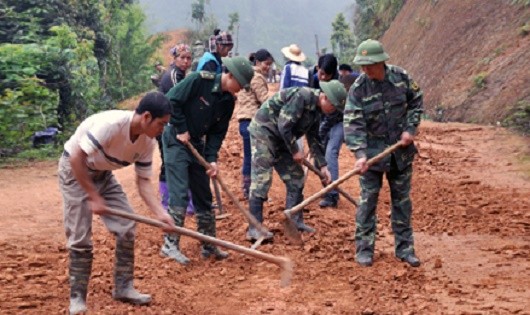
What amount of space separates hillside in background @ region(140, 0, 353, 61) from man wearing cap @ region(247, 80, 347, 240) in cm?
13198

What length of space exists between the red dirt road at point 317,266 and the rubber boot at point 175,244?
0.08 meters

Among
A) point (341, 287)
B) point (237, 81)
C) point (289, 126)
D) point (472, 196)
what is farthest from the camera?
point (472, 196)

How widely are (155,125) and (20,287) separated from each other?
198 centimetres

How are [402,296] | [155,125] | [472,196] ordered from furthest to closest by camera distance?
[472,196] → [402,296] → [155,125]

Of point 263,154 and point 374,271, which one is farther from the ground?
point 263,154

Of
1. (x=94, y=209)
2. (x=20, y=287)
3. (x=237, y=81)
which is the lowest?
(x=20, y=287)

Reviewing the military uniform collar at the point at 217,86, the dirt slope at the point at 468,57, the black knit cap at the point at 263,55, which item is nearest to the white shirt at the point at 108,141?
the military uniform collar at the point at 217,86

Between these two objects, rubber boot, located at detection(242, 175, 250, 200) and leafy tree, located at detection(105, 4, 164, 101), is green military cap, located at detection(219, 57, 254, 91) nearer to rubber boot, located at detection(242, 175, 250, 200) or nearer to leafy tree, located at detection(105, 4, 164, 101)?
rubber boot, located at detection(242, 175, 250, 200)

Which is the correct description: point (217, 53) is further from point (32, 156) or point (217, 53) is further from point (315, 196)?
point (32, 156)

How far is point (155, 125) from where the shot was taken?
4.14 meters

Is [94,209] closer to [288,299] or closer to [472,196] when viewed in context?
[288,299]

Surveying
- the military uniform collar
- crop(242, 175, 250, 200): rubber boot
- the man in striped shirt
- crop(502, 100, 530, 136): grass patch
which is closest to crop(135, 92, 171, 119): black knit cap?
the man in striped shirt

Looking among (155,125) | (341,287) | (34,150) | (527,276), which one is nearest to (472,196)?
Result: (527,276)

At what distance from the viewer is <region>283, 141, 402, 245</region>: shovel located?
17.8 ft
